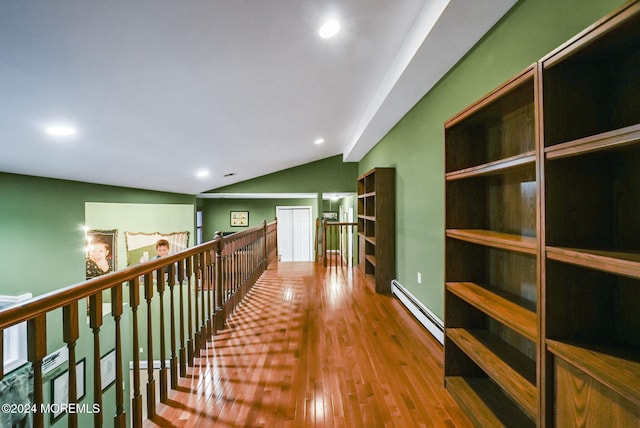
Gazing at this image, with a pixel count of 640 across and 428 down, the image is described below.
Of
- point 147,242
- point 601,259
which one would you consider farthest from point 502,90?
point 147,242

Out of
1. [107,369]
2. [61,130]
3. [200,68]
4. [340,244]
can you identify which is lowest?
[107,369]

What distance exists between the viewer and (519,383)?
1205 millimetres

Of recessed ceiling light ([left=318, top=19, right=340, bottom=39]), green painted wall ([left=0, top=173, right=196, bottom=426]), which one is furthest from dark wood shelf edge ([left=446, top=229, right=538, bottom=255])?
green painted wall ([left=0, top=173, right=196, bottom=426])

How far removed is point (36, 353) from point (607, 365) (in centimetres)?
182

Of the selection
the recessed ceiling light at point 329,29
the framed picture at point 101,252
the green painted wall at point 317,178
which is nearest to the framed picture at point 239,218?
the green painted wall at point 317,178

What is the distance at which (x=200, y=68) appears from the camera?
6.25ft

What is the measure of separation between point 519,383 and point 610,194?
2.87ft

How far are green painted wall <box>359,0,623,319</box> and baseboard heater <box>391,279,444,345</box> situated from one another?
0.07m

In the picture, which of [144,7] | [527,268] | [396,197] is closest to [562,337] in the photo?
[527,268]

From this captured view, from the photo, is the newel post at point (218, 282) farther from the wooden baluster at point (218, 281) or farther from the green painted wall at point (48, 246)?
the green painted wall at point (48, 246)

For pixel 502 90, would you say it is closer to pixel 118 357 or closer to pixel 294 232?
pixel 118 357

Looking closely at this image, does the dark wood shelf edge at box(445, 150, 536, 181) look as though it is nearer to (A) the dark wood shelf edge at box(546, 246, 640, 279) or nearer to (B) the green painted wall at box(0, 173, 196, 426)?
(A) the dark wood shelf edge at box(546, 246, 640, 279)

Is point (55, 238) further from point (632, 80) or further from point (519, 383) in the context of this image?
point (632, 80)

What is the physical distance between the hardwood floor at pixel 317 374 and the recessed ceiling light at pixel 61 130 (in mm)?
2346
